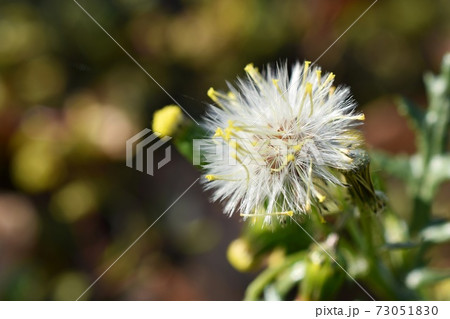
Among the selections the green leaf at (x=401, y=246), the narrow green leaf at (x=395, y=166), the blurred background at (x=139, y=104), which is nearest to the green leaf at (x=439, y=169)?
the narrow green leaf at (x=395, y=166)

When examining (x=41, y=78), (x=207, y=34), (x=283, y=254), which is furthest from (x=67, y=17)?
(x=283, y=254)

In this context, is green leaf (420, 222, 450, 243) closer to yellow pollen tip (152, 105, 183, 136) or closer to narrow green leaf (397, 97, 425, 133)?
narrow green leaf (397, 97, 425, 133)

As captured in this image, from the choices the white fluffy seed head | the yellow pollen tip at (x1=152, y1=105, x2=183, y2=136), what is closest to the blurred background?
the yellow pollen tip at (x1=152, y1=105, x2=183, y2=136)

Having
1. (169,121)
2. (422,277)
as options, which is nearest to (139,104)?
(169,121)

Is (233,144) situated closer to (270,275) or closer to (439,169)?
(270,275)

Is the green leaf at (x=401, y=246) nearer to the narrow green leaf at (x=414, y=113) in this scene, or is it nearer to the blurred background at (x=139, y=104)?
the narrow green leaf at (x=414, y=113)
